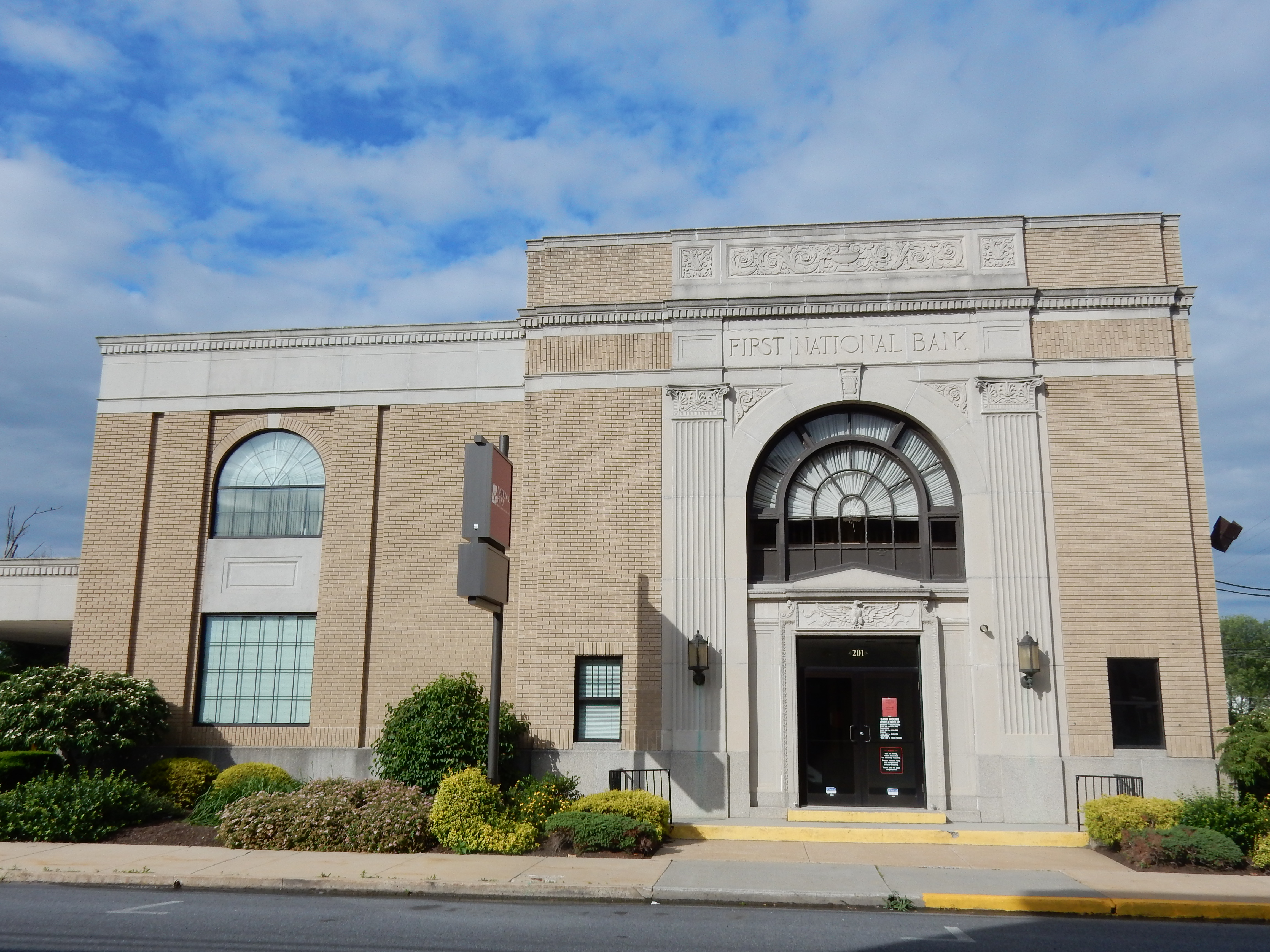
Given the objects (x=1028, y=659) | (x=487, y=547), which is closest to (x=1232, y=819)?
(x=1028, y=659)

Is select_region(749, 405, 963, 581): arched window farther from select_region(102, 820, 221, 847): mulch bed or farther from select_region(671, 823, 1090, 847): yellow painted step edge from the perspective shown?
select_region(102, 820, 221, 847): mulch bed

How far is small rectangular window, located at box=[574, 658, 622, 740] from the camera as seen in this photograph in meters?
18.5

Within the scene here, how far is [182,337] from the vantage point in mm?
21984

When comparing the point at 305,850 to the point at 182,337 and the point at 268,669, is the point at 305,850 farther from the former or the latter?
the point at 182,337

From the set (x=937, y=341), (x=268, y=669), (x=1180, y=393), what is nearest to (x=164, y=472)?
(x=268, y=669)

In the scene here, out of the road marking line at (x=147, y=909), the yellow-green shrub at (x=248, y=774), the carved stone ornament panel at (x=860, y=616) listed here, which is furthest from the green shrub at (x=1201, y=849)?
the yellow-green shrub at (x=248, y=774)

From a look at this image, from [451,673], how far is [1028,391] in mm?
11541

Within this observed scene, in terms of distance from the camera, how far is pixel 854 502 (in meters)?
19.1

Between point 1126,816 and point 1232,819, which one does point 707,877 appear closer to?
point 1126,816

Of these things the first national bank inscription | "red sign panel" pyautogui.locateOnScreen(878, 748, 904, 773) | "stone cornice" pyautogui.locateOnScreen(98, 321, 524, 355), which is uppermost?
"stone cornice" pyautogui.locateOnScreen(98, 321, 524, 355)

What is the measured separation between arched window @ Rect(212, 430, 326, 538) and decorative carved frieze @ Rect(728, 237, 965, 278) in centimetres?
925

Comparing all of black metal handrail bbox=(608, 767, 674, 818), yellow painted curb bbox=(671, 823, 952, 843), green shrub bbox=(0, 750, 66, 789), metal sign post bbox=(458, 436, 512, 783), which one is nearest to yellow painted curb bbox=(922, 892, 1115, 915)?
yellow painted curb bbox=(671, 823, 952, 843)

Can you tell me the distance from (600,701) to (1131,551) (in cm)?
937

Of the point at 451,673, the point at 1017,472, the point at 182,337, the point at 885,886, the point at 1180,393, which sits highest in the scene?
the point at 182,337
